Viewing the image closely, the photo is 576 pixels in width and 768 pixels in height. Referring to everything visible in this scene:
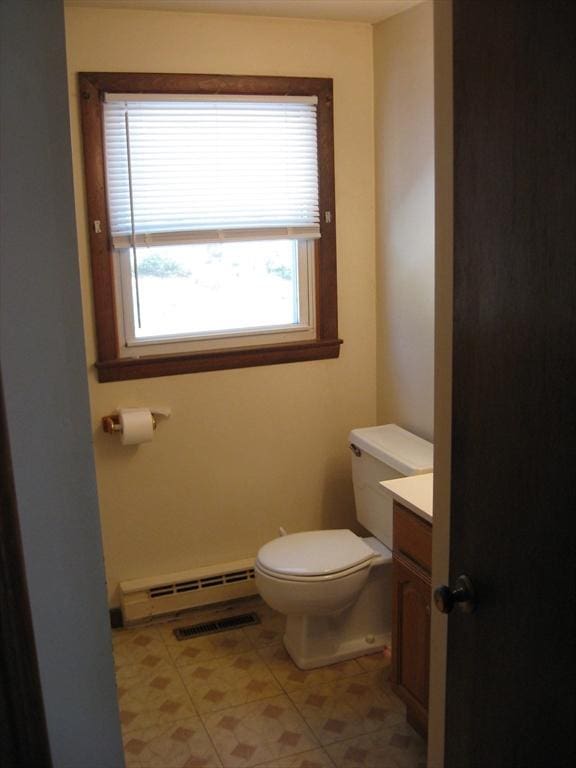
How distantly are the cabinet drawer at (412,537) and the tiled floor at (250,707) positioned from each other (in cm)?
60

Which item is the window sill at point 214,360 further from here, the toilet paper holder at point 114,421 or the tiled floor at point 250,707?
the tiled floor at point 250,707

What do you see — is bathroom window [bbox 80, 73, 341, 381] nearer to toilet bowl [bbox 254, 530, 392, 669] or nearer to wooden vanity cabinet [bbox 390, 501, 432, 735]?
toilet bowl [bbox 254, 530, 392, 669]

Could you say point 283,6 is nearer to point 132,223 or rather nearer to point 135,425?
point 132,223

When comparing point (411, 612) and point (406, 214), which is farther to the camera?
point (406, 214)

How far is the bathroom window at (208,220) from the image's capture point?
298cm

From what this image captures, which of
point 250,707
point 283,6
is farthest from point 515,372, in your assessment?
point 283,6

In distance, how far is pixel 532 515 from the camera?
127cm

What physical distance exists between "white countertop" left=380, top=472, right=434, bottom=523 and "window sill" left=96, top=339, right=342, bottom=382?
0.87 meters

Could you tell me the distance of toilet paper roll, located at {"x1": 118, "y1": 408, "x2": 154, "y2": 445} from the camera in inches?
120

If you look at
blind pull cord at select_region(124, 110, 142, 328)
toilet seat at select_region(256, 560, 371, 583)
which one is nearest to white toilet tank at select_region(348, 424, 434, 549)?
toilet seat at select_region(256, 560, 371, 583)

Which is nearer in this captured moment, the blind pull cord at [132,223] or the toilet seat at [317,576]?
the toilet seat at [317,576]

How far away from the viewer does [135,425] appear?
3.06 metres

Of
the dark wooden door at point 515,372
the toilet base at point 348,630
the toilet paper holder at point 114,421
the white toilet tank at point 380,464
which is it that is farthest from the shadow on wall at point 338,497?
the dark wooden door at point 515,372

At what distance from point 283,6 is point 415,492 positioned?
5.86 feet
